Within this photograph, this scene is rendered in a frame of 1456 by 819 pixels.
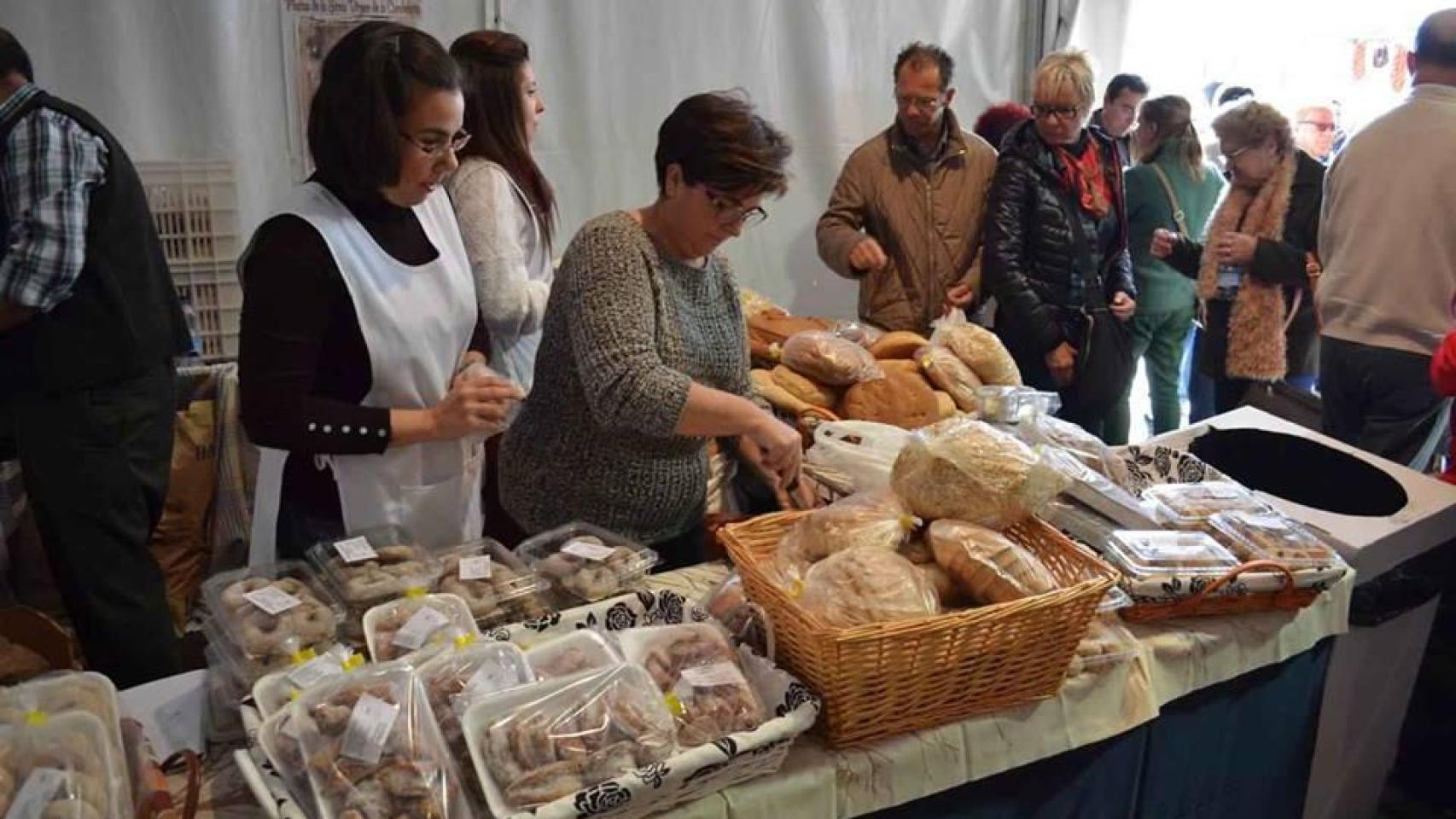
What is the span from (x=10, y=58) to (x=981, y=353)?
1.91 metres

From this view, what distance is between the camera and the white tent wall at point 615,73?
2537 mm

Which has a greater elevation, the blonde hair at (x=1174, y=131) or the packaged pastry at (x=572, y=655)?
the blonde hair at (x=1174, y=131)

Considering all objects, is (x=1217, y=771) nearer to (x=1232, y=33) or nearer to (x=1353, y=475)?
(x=1353, y=475)

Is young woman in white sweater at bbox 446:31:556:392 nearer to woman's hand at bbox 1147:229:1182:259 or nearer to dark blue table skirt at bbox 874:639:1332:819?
dark blue table skirt at bbox 874:639:1332:819

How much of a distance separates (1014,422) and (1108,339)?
121cm

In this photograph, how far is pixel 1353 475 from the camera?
192 centimetres

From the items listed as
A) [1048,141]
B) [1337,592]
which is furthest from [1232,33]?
[1337,592]

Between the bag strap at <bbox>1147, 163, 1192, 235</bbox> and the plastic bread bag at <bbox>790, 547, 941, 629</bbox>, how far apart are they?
275 centimetres

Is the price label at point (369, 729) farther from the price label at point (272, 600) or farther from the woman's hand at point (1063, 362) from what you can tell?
the woman's hand at point (1063, 362)

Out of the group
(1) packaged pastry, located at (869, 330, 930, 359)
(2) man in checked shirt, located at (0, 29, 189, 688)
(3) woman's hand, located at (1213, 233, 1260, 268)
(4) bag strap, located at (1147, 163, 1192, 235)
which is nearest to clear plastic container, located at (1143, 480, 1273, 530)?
(1) packaged pastry, located at (869, 330, 930, 359)

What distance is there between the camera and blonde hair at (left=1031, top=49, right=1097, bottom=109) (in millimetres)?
2752

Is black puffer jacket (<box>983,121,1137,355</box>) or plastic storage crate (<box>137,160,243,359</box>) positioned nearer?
plastic storage crate (<box>137,160,243,359</box>)

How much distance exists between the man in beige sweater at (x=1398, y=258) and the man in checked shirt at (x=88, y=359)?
2.70 meters

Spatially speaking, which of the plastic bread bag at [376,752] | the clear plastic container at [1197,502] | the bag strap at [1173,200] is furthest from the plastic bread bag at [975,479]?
the bag strap at [1173,200]
